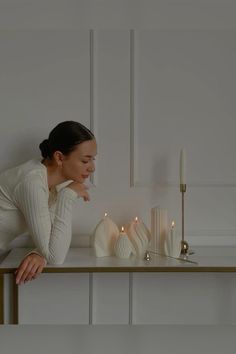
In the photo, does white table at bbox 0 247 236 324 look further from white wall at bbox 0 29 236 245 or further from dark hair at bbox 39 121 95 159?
dark hair at bbox 39 121 95 159

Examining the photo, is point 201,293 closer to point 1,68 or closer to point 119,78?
point 119,78

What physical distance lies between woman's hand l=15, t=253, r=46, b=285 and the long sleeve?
1.4 inches

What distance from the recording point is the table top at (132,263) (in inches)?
71.9

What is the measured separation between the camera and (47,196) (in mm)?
1857

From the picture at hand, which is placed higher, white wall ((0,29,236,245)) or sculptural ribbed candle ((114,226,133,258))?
white wall ((0,29,236,245))

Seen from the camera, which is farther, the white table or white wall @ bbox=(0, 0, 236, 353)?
white wall @ bbox=(0, 0, 236, 353)

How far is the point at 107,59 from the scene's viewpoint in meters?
2.26

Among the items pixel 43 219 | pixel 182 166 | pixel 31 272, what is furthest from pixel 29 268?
pixel 182 166

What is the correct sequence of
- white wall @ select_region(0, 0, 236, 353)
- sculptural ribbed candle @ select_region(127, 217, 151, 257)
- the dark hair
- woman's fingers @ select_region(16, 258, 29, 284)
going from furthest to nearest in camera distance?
white wall @ select_region(0, 0, 236, 353), sculptural ribbed candle @ select_region(127, 217, 151, 257), the dark hair, woman's fingers @ select_region(16, 258, 29, 284)

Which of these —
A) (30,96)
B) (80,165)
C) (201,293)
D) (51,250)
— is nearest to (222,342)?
(51,250)

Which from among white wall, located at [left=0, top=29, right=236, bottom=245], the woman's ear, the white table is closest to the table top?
the white table

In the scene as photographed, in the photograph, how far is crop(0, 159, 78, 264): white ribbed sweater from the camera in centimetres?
180

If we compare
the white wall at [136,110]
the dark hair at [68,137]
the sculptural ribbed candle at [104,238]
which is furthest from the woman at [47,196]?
the white wall at [136,110]

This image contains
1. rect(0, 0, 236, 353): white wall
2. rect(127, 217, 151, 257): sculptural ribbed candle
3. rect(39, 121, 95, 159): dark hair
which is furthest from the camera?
rect(0, 0, 236, 353): white wall
